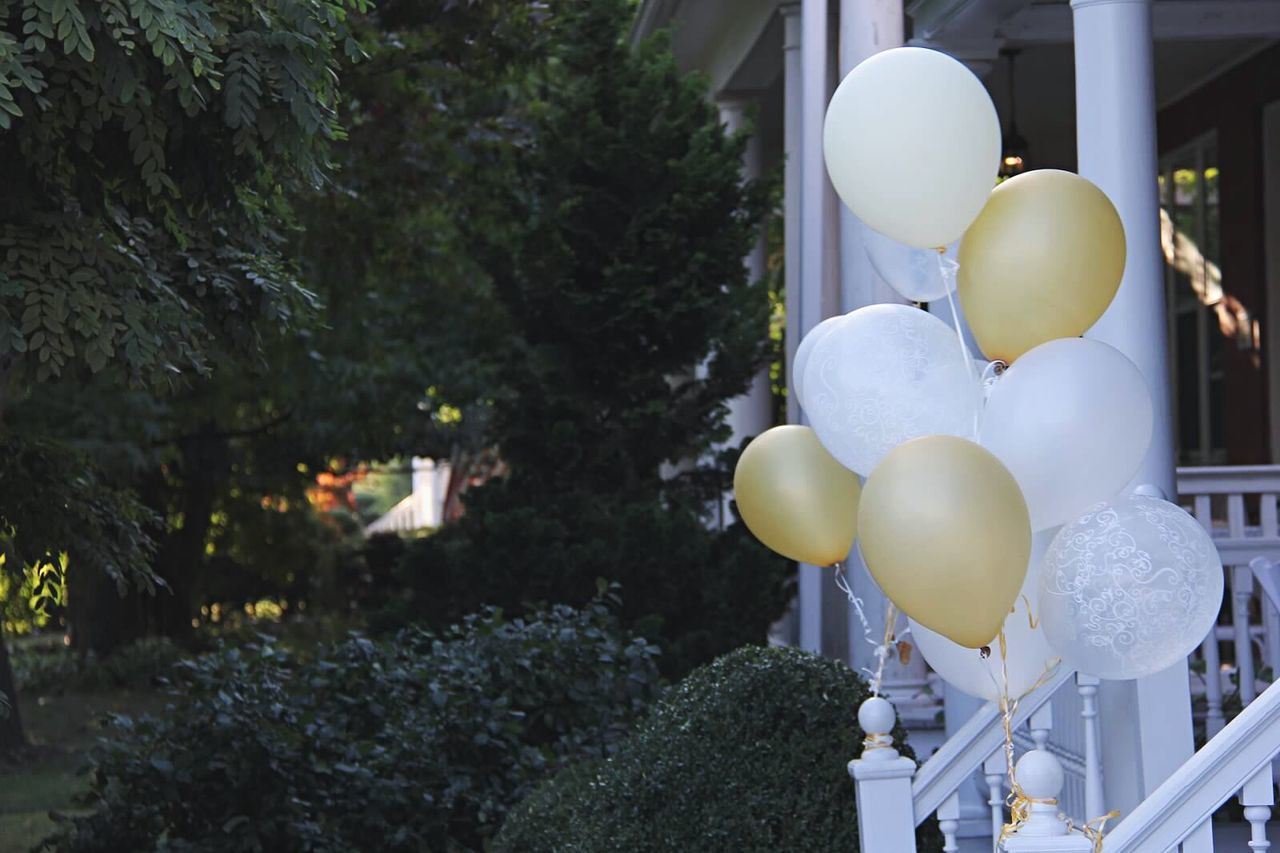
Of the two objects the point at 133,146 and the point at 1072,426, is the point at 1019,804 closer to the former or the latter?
the point at 1072,426

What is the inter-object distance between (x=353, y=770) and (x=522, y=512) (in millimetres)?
2317

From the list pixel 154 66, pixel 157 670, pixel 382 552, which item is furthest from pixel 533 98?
pixel 382 552

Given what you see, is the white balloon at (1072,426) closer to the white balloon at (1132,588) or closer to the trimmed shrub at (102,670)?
the white balloon at (1132,588)

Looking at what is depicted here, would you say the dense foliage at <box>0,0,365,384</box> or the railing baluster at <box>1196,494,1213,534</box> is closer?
the dense foliage at <box>0,0,365,384</box>

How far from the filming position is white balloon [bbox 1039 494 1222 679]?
3035 mm

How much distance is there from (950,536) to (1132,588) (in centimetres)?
41

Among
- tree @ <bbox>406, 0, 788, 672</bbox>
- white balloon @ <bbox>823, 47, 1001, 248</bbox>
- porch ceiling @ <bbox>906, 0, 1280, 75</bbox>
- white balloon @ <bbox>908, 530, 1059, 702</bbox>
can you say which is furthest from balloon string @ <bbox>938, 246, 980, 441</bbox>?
tree @ <bbox>406, 0, 788, 672</bbox>

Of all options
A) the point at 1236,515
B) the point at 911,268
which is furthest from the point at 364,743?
the point at 1236,515

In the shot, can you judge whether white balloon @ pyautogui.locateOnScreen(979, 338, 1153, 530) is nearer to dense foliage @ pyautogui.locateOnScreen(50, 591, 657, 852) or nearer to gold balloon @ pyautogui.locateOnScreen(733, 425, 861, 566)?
gold balloon @ pyautogui.locateOnScreen(733, 425, 861, 566)

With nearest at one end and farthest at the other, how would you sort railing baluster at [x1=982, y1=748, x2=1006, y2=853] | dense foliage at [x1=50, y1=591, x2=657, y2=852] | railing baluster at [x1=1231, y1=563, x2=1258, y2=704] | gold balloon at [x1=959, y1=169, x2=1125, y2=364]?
gold balloon at [x1=959, y1=169, x2=1125, y2=364], railing baluster at [x1=982, y1=748, x2=1006, y2=853], railing baluster at [x1=1231, y1=563, x2=1258, y2=704], dense foliage at [x1=50, y1=591, x2=657, y2=852]

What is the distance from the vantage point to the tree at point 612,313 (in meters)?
8.44

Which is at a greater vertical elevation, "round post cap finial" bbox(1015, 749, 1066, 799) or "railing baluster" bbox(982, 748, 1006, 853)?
"round post cap finial" bbox(1015, 749, 1066, 799)

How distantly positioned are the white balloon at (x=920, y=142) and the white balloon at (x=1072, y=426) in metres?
0.43

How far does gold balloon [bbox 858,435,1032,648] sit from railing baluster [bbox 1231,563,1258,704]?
123 inches
